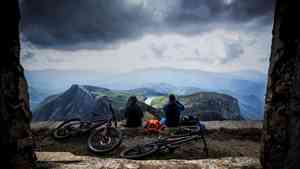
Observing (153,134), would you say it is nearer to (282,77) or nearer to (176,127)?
(176,127)

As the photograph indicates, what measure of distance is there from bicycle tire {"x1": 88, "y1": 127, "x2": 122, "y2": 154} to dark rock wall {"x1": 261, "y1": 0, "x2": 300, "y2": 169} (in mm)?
4117

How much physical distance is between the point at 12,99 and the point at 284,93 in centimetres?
329

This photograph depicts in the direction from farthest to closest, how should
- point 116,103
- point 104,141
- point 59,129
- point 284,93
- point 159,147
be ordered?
point 116,103, point 59,129, point 104,141, point 159,147, point 284,93

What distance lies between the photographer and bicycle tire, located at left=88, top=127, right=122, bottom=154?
541 cm

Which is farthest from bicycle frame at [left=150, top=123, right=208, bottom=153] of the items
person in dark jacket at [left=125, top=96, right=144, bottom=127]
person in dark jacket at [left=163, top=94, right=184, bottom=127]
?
person in dark jacket at [left=125, top=96, right=144, bottom=127]

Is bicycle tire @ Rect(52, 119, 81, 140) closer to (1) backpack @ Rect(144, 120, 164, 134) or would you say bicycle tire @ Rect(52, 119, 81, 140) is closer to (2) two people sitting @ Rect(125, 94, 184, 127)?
(2) two people sitting @ Rect(125, 94, 184, 127)

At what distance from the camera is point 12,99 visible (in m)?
2.33

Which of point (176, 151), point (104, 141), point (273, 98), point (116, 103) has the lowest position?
point (116, 103)

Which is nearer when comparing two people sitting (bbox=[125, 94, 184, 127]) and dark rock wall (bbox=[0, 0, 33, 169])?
dark rock wall (bbox=[0, 0, 33, 169])

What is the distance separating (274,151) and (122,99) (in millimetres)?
33413

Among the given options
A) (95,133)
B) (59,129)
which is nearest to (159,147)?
(95,133)

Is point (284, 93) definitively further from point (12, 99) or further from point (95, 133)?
point (95, 133)

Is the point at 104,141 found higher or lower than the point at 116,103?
higher

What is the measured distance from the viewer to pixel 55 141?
631 cm
